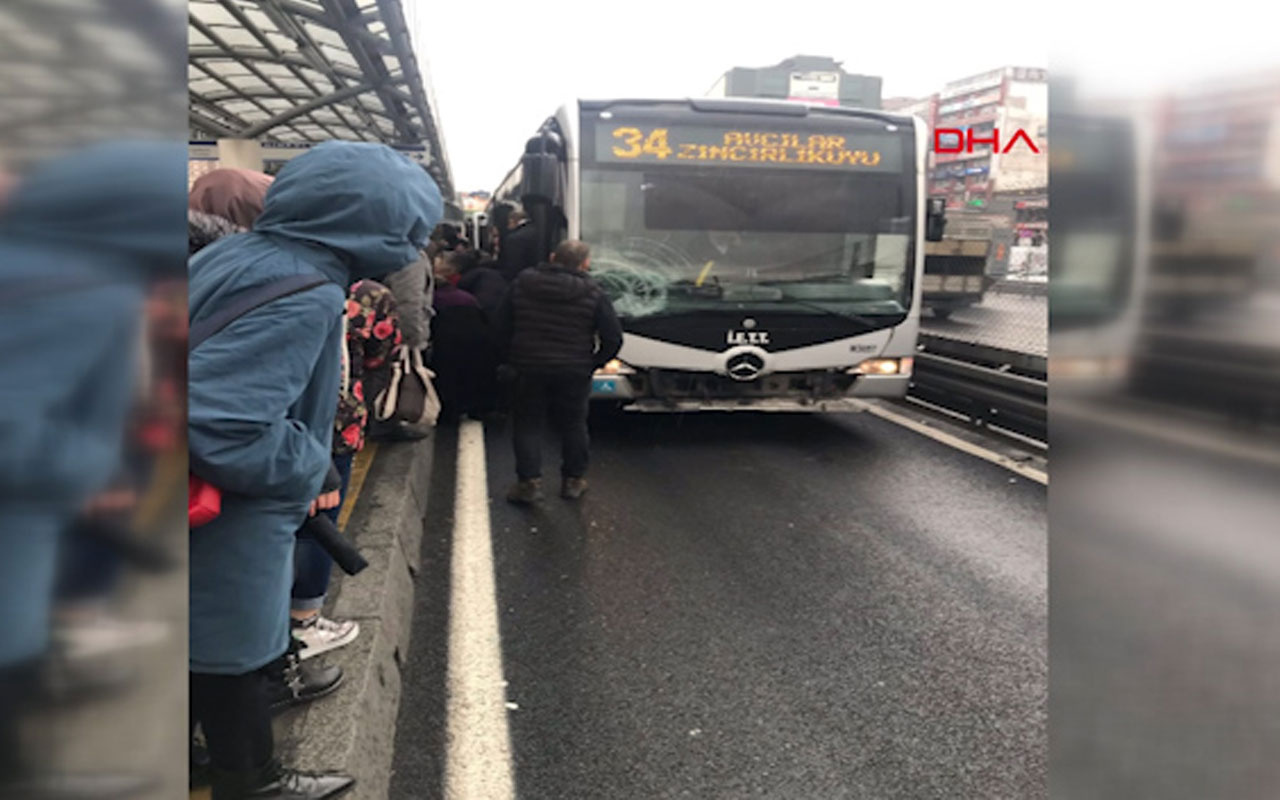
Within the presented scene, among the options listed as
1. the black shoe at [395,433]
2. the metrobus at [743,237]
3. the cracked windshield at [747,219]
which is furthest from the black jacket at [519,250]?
the black shoe at [395,433]

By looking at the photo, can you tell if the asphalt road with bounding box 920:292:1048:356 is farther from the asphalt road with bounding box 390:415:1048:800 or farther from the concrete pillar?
the concrete pillar

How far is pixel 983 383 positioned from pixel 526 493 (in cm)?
461

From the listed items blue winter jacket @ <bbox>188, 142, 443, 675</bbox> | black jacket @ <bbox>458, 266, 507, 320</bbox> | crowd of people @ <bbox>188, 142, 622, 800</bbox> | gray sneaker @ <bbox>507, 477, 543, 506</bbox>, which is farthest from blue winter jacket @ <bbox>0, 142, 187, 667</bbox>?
black jacket @ <bbox>458, 266, 507, 320</bbox>

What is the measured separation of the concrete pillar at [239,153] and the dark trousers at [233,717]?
956 cm

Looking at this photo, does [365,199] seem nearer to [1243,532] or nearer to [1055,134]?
[1055,134]

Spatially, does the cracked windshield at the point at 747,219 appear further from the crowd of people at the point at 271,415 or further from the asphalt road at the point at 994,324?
the crowd of people at the point at 271,415

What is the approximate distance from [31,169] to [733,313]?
6527 mm

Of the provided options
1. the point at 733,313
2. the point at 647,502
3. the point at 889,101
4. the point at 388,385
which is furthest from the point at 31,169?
the point at 889,101

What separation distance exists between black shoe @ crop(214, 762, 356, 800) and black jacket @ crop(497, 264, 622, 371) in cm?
339

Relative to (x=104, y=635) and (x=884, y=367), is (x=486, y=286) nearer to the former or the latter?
(x=884, y=367)

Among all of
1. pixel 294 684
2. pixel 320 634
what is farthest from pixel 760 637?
pixel 294 684

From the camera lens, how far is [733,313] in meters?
6.88

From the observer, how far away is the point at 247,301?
74.2 inches

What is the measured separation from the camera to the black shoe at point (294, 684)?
271 cm
